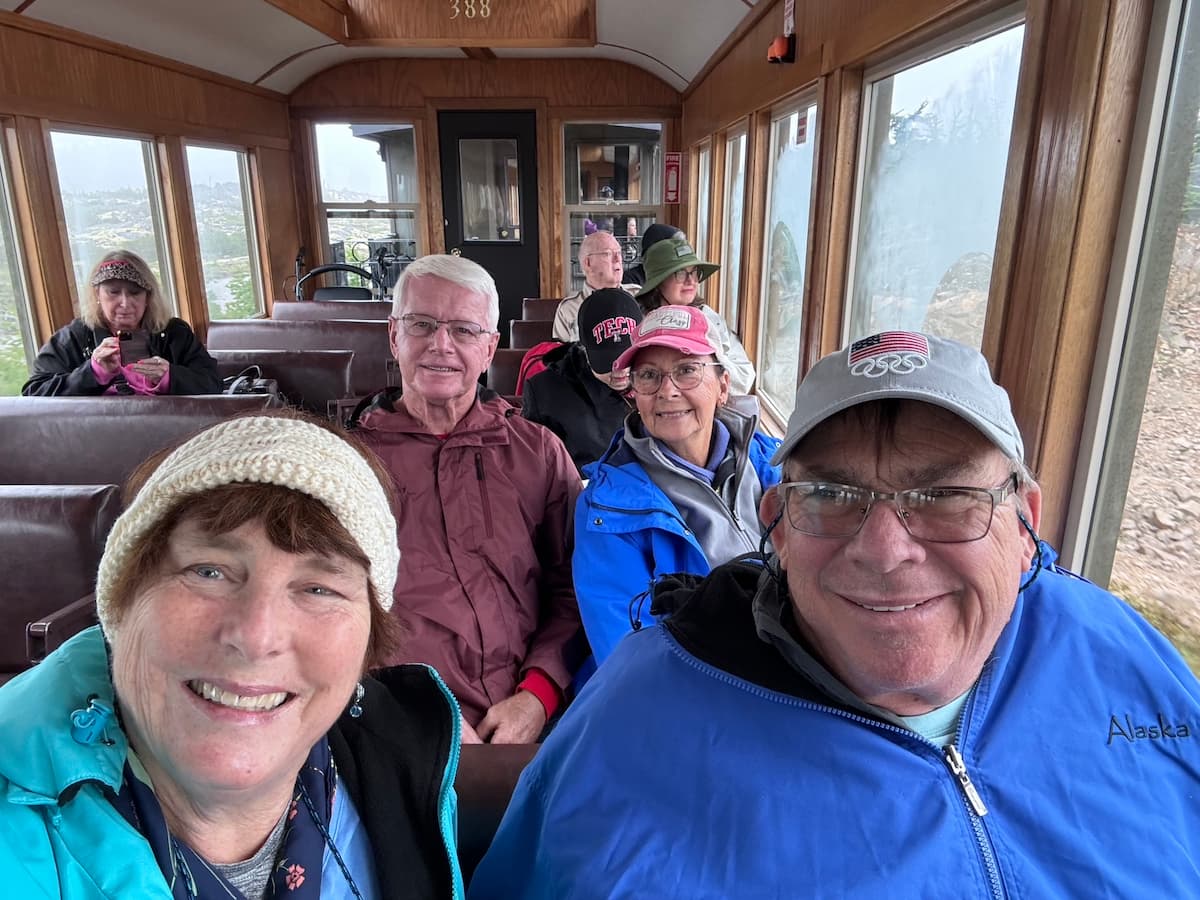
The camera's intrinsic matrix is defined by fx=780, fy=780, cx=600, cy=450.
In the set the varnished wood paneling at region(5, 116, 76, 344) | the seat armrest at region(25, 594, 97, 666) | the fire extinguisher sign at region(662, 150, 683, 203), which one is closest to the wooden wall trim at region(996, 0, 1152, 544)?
the seat armrest at region(25, 594, 97, 666)

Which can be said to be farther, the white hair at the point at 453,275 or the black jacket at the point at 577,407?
the black jacket at the point at 577,407

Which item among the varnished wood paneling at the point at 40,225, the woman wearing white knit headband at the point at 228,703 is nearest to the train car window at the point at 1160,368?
the woman wearing white knit headband at the point at 228,703

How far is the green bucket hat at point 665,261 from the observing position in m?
3.46

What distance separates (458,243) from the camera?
796 centimetres

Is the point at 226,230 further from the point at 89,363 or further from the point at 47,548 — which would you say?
the point at 47,548

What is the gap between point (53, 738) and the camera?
708 mm

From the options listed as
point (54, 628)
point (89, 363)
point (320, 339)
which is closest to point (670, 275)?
point (320, 339)

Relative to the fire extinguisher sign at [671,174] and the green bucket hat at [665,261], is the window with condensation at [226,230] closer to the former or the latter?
the fire extinguisher sign at [671,174]

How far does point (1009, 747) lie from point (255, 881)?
841mm

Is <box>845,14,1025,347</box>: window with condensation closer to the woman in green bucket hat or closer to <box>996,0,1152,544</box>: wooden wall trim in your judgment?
<box>996,0,1152,544</box>: wooden wall trim

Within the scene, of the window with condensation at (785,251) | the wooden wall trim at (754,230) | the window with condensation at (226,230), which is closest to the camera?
the window with condensation at (785,251)

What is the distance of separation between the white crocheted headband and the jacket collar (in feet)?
0.23

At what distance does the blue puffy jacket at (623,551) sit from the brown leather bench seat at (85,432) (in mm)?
1653

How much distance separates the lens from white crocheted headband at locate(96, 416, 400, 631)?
82 cm
